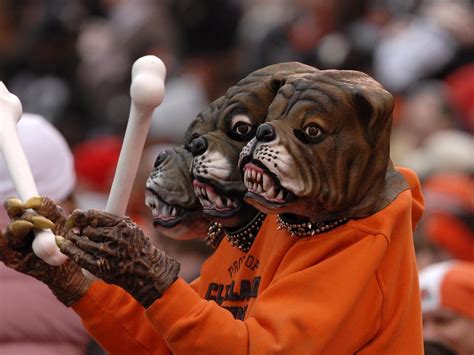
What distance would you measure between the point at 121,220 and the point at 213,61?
7.08m

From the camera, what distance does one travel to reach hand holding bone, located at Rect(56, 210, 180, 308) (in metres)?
2.91

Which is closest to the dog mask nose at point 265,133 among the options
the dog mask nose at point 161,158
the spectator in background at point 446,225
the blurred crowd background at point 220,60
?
the dog mask nose at point 161,158

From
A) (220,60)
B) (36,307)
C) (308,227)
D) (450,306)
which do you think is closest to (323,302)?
(308,227)

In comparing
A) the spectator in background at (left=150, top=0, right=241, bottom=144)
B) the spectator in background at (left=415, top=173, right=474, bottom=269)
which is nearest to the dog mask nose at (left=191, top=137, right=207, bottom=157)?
the spectator in background at (left=415, top=173, right=474, bottom=269)

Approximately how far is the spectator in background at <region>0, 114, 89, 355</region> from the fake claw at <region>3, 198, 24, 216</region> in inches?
45.2

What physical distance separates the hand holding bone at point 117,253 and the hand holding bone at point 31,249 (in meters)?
0.11

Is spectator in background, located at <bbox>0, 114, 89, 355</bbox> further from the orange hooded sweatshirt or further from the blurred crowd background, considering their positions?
the blurred crowd background

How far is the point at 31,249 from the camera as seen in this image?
10.3 feet

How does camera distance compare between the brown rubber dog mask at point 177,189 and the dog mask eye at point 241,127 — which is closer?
the dog mask eye at point 241,127

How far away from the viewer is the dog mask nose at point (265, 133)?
292cm

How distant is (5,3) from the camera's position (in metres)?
12.5

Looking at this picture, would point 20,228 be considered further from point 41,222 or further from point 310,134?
point 310,134

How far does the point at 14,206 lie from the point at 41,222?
0.08 m

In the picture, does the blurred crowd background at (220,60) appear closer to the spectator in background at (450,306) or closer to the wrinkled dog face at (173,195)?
the spectator in background at (450,306)
